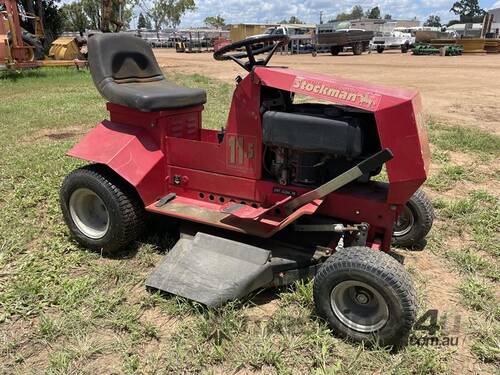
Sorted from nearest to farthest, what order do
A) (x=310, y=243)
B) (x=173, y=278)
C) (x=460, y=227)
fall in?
1. (x=173, y=278)
2. (x=310, y=243)
3. (x=460, y=227)

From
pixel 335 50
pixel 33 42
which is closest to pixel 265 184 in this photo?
pixel 33 42

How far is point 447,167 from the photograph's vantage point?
5.45 metres

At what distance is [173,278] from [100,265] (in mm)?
719

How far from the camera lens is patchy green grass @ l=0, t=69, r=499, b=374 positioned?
2.39 m

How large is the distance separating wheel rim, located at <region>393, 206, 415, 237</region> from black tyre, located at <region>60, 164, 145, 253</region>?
1.97 meters

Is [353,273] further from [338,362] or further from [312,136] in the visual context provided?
[312,136]

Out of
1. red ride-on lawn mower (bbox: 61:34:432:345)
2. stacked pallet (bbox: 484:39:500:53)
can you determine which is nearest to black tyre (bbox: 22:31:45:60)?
red ride-on lawn mower (bbox: 61:34:432:345)

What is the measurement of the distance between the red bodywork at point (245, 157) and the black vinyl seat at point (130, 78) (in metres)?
0.12

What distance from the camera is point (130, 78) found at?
145 inches

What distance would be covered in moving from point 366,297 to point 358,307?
8 centimetres

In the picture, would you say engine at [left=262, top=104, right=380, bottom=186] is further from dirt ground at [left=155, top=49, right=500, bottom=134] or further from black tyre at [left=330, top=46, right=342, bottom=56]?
black tyre at [left=330, top=46, right=342, bottom=56]

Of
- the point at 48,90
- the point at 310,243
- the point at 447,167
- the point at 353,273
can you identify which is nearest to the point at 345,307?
the point at 353,273

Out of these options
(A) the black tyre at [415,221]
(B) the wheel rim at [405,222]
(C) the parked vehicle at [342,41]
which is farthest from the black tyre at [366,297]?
(C) the parked vehicle at [342,41]

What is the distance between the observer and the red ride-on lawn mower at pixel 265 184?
2566mm
